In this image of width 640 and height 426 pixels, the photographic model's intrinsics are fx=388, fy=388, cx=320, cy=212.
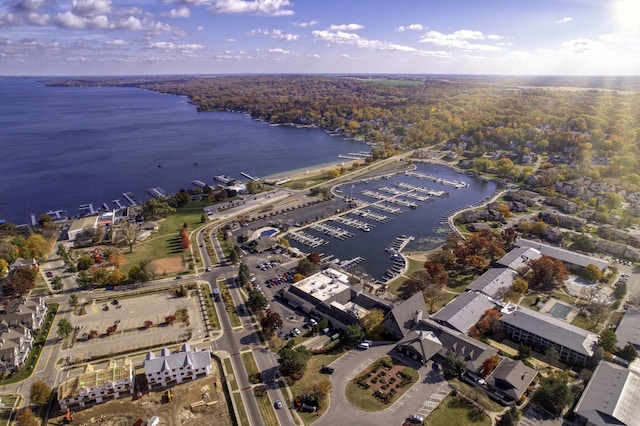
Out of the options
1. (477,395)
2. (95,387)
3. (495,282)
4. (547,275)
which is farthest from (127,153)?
(477,395)

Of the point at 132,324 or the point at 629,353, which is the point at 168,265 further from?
the point at 629,353

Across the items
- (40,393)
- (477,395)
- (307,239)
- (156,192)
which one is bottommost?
(477,395)

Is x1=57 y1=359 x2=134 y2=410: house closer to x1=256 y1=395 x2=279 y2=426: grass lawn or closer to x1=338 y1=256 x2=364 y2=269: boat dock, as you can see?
x1=256 y1=395 x2=279 y2=426: grass lawn

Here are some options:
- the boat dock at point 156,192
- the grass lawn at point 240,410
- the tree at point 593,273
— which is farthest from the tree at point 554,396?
the boat dock at point 156,192

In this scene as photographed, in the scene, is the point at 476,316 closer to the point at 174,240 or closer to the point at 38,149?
the point at 174,240

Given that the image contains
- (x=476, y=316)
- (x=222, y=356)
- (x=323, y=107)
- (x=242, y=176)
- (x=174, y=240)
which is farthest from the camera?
(x=323, y=107)

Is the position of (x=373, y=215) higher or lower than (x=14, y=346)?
higher

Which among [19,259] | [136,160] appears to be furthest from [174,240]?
[136,160]
